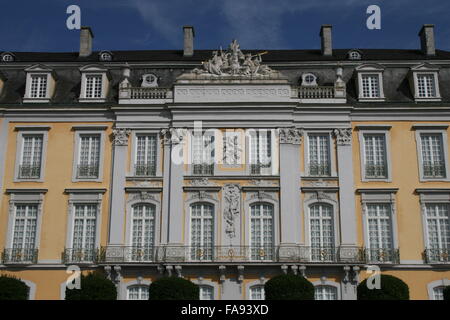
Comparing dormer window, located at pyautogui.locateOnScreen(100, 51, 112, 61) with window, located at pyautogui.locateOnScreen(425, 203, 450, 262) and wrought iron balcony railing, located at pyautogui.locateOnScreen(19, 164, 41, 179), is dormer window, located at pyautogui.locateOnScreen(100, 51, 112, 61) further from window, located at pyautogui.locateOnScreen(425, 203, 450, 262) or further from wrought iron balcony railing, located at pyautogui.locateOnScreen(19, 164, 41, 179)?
window, located at pyautogui.locateOnScreen(425, 203, 450, 262)

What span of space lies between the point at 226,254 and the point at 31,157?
31.9 feet

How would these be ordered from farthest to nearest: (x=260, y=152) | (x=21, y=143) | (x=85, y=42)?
(x=85, y=42)
(x=21, y=143)
(x=260, y=152)

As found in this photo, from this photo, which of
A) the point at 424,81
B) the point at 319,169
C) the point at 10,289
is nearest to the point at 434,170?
the point at 424,81

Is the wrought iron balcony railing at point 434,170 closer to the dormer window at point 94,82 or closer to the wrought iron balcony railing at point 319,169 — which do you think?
the wrought iron balcony railing at point 319,169

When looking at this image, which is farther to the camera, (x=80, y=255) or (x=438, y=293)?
(x=80, y=255)

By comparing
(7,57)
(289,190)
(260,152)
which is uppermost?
(7,57)

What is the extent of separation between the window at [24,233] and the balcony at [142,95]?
6166 millimetres

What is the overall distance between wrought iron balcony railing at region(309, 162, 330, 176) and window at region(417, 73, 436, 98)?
5690 millimetres

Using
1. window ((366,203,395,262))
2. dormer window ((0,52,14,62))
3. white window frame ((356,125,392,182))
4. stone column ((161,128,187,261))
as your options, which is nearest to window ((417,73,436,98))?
white window frame ((356,125,392,182))

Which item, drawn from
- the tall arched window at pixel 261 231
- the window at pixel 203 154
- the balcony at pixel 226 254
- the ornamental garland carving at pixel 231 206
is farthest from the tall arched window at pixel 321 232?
the window at pixel 203 154

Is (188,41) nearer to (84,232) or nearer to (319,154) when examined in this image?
(319,154)

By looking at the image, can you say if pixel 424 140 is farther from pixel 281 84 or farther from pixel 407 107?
pixel 281 84

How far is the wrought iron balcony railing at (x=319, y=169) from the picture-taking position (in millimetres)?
29136

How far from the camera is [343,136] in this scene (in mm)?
29453
